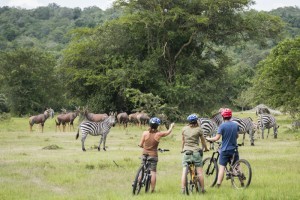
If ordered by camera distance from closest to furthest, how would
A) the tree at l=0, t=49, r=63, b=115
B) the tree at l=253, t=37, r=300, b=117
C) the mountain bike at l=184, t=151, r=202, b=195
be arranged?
the mountain bike at l=184, t=151, r=202, b=195
the tree at l=253, t=37, r=300, b=117
the tree at l=0, t=49, r=63, b=115

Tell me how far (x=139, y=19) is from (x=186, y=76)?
7329 mm

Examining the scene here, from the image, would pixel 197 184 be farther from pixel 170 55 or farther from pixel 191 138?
pixel 170 55

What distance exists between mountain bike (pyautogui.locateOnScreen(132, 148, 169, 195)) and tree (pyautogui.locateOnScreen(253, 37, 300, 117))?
2842 cm

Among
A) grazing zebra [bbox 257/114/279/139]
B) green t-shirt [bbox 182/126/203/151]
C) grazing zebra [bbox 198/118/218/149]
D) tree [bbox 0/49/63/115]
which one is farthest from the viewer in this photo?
tree [bbox 0/49/63/115]

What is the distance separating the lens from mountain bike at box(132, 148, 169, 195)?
1237cm

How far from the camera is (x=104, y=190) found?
1345cm

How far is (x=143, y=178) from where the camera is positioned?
12.5m

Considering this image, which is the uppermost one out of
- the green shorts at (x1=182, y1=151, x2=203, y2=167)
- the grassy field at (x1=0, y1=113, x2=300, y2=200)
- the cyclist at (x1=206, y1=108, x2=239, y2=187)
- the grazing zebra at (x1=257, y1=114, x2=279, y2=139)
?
the grazing zebra at (x1=257, y1=114, x2=279, y2=139)

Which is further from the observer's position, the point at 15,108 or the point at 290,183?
the point at 15,108

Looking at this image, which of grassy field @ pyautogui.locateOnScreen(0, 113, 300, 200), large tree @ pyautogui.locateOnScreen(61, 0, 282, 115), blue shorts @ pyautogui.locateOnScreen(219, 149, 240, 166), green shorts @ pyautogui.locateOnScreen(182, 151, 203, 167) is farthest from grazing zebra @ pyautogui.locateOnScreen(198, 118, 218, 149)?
large tree @ pyautogui.locateOnScreen(61, 0, 282, 115)

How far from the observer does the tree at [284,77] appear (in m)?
40.8

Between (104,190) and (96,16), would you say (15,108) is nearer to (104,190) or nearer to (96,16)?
(104,190)

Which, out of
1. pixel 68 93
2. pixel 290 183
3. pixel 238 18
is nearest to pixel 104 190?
pixel 290 183

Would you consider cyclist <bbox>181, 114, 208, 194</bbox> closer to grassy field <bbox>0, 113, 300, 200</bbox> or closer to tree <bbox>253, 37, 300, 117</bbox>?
grassy field <bbox>0, 113, 300, 200</bbox>
